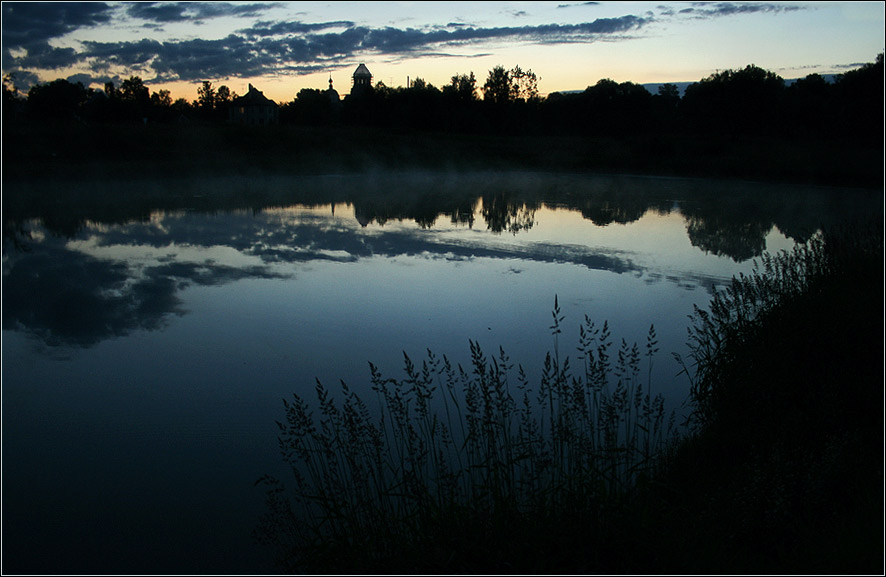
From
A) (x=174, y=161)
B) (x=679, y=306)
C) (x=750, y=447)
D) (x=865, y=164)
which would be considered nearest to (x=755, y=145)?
(x=865, y=164)

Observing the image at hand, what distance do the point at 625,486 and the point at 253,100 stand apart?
8162 centimetres

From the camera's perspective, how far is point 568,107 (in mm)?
56469

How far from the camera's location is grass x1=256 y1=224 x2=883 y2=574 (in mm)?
2934

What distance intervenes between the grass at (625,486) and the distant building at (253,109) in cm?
7159

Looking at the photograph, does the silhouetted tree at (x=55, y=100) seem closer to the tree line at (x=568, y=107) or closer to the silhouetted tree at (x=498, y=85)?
the tree line at (x=568, y=107)

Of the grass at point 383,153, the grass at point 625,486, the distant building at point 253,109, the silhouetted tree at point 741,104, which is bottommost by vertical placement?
the grass at point 625,486

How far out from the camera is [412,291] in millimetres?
8812

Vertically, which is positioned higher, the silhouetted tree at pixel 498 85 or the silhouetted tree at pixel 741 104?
the silhouetted tree at pixel 498 85

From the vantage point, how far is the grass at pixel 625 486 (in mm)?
2934

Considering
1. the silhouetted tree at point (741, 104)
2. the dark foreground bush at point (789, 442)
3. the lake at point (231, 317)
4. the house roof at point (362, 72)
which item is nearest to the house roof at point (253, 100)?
the house roof at point (362, 72)

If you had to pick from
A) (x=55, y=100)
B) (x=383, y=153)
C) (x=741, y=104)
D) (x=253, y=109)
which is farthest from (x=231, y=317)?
(x=253, y=109)

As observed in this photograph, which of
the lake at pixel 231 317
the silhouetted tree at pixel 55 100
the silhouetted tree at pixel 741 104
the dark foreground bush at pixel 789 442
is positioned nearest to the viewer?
the dark foreground bush at pixel 789 442

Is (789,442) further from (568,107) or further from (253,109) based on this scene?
(253,109)

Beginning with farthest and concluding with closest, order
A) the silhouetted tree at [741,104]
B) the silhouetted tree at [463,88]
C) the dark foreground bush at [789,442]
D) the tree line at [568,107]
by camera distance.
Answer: the silhouetted tree at [463,88] → the silhouetted tree at [741,104] → the tree line at [568,107] → the dark foreground bush at [789,442]
